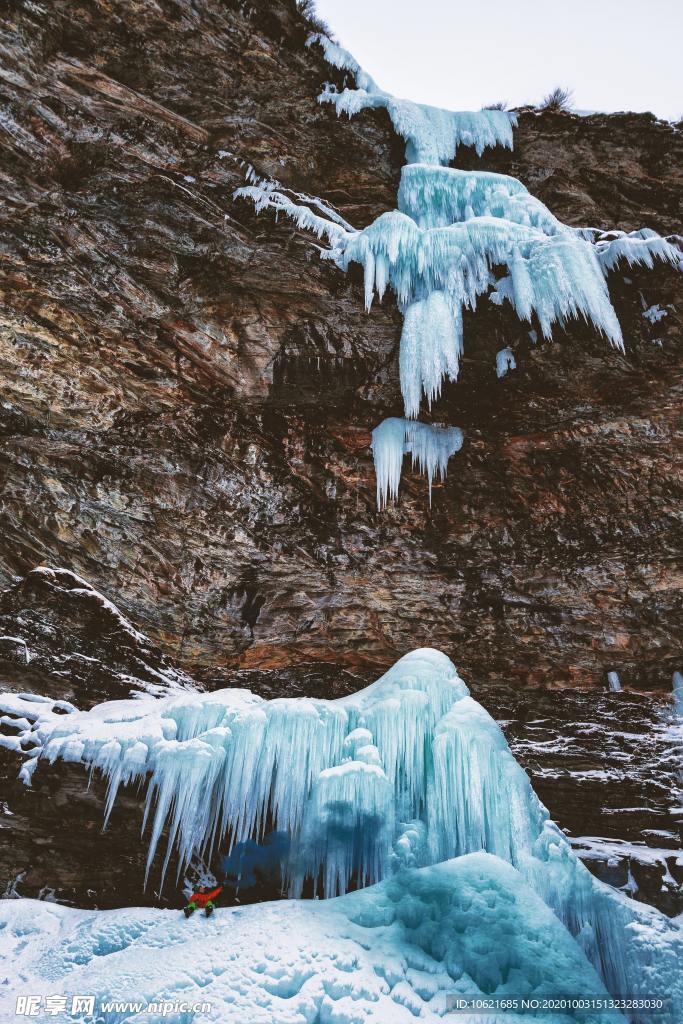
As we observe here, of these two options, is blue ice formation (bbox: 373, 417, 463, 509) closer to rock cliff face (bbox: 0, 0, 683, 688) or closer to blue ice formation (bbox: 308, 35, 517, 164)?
rock cliff face (bbox: 0, 0, 683, 688)

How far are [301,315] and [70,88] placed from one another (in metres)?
3.10

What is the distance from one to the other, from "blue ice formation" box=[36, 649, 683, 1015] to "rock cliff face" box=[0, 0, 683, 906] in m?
0.55

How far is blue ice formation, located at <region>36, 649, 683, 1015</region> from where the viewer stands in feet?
18.1

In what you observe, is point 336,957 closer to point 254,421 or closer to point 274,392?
point 254,421

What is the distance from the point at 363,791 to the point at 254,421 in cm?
412

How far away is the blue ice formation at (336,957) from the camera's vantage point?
183 inches

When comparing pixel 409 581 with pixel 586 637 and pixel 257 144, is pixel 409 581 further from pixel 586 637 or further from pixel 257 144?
pixel 257 144

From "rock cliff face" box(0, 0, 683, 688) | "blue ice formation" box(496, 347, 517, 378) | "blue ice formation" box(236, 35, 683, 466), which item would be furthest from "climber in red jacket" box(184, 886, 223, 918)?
"blue ice formation" box(496, 347, 517, 378)

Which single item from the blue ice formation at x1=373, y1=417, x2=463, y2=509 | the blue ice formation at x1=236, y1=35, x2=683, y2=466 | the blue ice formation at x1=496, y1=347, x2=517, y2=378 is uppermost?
the blue ice formation at x1=236, y1=35, x2=683, y2=466

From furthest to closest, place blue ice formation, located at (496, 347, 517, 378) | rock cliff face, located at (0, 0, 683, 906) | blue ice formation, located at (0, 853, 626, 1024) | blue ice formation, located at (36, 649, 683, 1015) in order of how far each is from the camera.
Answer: blue ice formation, located at (496, 347, 517, 378) < rock cliff face, located at (0, 0, 683, 906) < blue ice formation, located at (36, 649, 683, 1015) < blue ice formation, located at (0, 853, 626, 1024)

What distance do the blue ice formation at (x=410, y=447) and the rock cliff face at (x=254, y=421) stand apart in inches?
7.8

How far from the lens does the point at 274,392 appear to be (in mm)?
7715

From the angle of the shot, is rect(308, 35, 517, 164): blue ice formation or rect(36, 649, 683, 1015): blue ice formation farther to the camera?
rect(308, 35, 517, 164): blue ice formation

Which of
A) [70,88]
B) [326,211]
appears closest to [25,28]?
[70,88]
